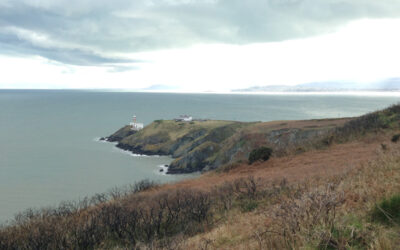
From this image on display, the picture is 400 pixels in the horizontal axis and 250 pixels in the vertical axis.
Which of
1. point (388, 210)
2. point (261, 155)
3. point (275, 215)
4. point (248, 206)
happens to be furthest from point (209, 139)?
point (388, 210)

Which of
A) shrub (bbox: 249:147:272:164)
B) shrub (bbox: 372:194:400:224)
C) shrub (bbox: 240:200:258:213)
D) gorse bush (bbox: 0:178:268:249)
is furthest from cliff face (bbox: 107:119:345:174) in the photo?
shrub (bbox: 372:194:400:224)

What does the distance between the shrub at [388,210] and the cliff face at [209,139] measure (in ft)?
79.6

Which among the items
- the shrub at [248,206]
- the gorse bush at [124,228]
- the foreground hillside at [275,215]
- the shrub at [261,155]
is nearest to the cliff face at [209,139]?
the shrub at [261,155]

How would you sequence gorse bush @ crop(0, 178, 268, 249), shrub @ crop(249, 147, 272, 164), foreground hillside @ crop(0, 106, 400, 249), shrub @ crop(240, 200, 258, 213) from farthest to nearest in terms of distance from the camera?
shrub @ crop(249, 147, 272, 164)
shrub @ crop(240, 200, 258, 213)
gorse bush @ crop(0, 178, 268, 249)
foreground hillside @ crop(0, 106, 400, 249)

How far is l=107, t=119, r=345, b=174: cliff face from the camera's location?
4734cm

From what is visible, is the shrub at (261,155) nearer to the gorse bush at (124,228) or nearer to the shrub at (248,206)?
the gorse bush at (124,228)

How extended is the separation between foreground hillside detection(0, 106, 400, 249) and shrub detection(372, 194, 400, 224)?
0.02m

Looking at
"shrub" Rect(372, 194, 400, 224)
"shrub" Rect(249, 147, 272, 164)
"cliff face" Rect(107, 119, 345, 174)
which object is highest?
"shrub" Rect(372, 194, 400, 224)

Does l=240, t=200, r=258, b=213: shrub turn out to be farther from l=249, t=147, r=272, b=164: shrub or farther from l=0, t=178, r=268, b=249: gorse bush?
l=249, t=147, r=272, b=164: shrub

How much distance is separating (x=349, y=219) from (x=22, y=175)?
65.9 meters

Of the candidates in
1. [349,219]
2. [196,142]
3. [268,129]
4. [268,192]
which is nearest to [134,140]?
[196,142]

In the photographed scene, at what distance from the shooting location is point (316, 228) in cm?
477

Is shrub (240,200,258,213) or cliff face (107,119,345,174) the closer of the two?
shrub (240,200,258,213)

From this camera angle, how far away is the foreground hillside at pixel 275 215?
4938mm
